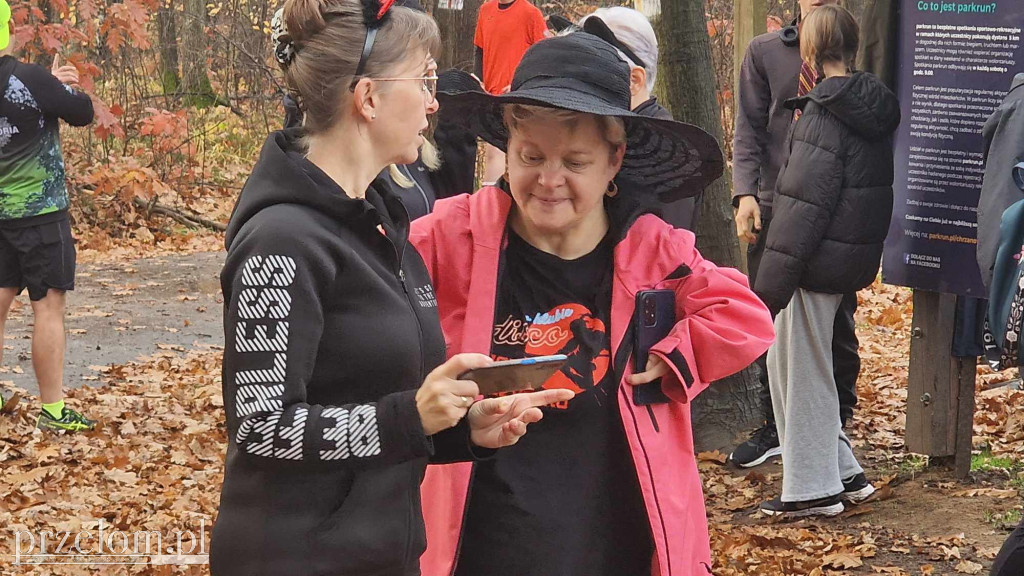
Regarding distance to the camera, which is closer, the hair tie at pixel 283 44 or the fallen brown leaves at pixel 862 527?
the hair tie at pixel 283 44

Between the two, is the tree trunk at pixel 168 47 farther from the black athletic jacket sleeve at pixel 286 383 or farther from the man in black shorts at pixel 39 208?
the black athletic jacket sleeve at pixel 286 383

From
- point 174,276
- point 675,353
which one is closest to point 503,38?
point 174,276

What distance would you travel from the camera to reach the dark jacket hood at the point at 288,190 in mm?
2395

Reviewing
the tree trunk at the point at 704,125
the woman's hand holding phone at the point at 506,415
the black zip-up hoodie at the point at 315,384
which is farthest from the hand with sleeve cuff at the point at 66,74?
the woman's hand holding phone at the point at 506,415

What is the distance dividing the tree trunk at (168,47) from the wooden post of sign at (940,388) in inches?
606

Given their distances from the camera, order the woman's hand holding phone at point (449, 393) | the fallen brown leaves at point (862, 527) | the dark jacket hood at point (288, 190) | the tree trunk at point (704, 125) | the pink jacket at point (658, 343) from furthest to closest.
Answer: the tree trunk at point (704, 125) → the fallen brown leaves at point (862, 527) → the pink jacket at point (658, 343) → the dark jacket hood at point (288, 190) → the woman's hand holding phone at point (449, 393)

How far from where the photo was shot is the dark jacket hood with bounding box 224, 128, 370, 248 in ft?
7.86

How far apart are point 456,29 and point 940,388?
194 inches

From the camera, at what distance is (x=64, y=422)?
7.85m

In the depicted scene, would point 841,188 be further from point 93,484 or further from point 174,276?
point 174,276

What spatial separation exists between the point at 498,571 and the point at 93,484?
182 inches


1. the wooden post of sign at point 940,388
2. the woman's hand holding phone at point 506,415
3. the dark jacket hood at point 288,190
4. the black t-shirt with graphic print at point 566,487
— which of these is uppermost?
the dark jacket hood at point 288,190

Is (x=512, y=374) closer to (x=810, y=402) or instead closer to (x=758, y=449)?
(x=810, y=402)

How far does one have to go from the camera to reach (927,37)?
6.16 meters
